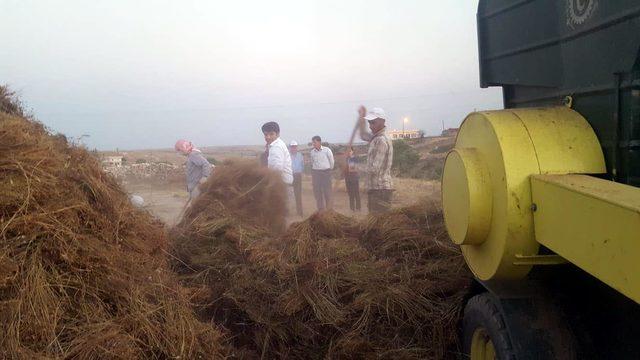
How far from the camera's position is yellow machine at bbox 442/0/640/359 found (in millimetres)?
1839

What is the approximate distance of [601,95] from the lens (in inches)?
84.3

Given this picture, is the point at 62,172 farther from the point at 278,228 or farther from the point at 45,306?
the point at 278,228

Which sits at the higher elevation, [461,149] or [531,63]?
[531,63]

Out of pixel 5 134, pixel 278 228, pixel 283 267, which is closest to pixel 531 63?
pixel 283 267

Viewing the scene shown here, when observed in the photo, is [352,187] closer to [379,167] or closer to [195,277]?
[379,167]

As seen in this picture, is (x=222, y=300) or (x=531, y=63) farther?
(x=222, y=300)

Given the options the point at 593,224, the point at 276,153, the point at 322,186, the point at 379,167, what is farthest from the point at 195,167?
the point at 593,224

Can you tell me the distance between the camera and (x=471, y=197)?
8.01 ft

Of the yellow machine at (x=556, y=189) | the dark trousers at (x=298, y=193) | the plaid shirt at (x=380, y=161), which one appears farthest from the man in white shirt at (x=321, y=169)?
the yellow machine at (x=556, y=189)

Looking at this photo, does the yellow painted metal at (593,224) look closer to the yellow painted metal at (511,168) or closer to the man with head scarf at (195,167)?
the yellow painted metal at (511,168)

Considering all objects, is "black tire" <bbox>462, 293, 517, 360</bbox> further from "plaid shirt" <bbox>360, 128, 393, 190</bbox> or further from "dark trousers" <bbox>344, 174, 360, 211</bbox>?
"dark trousers" <bbox>344, 174, 360, 211</bbox>

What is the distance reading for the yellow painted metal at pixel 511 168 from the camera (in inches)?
85.4

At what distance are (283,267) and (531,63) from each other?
2.91 m

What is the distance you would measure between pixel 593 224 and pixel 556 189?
0.90ft
